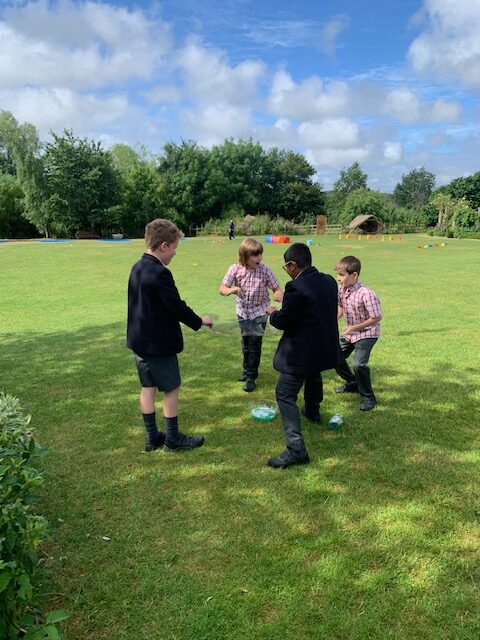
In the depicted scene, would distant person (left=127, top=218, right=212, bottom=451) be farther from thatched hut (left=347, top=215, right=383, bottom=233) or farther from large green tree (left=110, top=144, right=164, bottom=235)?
thatched hut (left=347, top=215, right=383, bottom=233)

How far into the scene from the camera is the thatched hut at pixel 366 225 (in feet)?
195

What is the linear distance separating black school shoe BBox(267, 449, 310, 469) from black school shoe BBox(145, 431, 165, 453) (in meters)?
1.07

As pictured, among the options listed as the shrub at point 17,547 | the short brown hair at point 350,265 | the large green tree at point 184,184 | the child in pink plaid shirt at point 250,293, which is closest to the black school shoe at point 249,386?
the child in pink plaid shirt at point 250,293

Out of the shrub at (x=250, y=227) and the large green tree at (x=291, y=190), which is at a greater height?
the large green tree at (x=291, y=190)

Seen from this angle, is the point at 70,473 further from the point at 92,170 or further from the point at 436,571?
the point at 92,170

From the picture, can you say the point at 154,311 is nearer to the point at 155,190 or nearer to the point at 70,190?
the point at 70,190

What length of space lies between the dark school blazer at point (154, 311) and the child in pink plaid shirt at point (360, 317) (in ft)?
6.26

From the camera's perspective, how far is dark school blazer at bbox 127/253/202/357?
401 centimetres

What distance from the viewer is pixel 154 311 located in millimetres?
4094

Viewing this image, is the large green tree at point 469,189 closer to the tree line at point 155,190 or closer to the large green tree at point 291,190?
the tree line at point 155,190

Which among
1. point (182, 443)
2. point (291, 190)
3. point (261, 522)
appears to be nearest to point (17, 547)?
point (261, 522)

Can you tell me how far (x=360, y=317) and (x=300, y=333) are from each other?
59.4 inches

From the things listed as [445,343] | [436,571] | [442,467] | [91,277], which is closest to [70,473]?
[436,571]

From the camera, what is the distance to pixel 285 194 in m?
70.7
